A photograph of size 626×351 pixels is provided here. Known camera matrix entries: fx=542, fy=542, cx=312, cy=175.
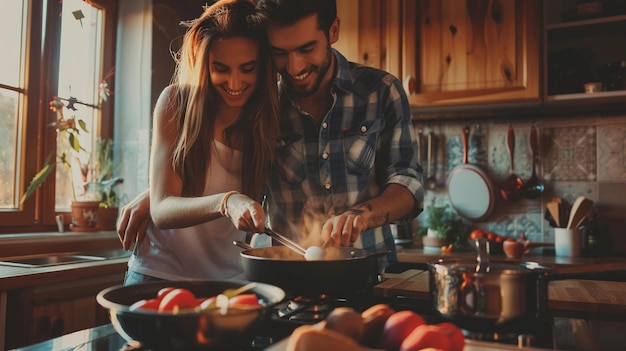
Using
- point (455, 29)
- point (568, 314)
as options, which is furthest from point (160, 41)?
point (568, 314)

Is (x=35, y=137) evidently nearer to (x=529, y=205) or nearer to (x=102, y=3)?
(x=102, y=3)

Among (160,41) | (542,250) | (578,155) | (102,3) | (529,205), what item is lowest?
(542,250)

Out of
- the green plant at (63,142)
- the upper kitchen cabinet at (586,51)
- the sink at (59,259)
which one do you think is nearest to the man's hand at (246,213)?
the sink at (59,259)

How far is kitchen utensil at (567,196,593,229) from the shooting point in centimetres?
229

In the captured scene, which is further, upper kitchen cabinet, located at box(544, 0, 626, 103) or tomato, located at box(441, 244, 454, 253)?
tomato, located at box(441, 244, 454, 253)

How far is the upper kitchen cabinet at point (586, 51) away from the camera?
2.30 meters

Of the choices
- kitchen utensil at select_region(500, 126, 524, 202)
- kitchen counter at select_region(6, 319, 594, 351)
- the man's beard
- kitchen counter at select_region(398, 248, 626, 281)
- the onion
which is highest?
the man's beard

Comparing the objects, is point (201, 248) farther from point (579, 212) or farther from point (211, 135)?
point (579, 212)

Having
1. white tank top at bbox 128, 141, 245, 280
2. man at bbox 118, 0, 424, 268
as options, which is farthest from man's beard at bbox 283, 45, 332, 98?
white tank top at bbox 128, 141, 245, 280

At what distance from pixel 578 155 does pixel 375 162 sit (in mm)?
1497

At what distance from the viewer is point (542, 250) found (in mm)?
2410

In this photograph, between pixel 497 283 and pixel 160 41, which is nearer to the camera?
pixel 497 283

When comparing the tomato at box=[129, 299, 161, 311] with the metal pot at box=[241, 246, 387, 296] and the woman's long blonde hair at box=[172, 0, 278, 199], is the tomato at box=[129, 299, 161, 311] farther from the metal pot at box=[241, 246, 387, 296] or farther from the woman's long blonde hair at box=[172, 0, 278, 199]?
the woman's long blonde hair at box=[172, 0, 278, 199]

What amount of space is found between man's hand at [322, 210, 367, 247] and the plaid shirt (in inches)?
14.5
